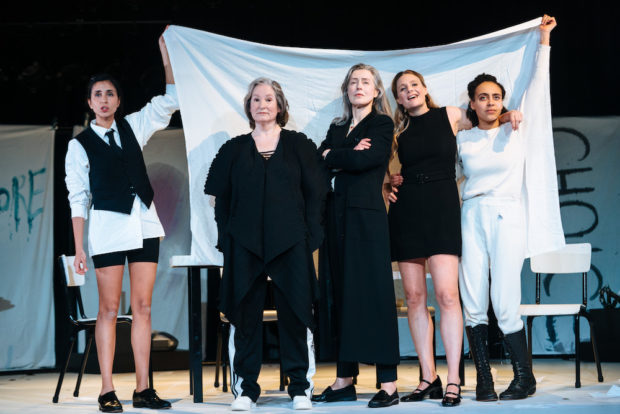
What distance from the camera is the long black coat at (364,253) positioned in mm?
3836

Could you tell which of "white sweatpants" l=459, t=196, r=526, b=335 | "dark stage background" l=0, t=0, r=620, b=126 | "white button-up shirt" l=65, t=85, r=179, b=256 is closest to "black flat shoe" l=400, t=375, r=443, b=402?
"white sweatpants" l=459, t=196, r=526, b=335

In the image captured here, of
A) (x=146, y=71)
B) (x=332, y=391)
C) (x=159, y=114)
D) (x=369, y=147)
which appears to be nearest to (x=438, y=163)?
(x=369, y=147)

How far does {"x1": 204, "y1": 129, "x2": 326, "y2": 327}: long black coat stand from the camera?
3.79 meters

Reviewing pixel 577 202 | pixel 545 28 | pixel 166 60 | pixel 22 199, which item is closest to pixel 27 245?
pixel 22 199

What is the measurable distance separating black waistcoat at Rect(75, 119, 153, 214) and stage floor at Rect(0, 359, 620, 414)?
3.67ft

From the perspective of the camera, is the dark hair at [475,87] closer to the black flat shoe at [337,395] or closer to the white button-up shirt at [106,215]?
the black flat shoe at [337,395]

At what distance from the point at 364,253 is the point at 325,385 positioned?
1.55 m

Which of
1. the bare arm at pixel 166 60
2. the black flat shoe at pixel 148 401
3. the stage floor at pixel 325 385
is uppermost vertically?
the bare arm at pixel 166 60

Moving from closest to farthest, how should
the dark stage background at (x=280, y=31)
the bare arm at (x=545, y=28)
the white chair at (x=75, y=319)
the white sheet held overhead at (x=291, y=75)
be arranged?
1. the bare arm at (x=545, y=28)
2. the white sheet held overhead at (x=291, y=75)
3. the white chair at (x=75, y=319)
4. the dark stage background at (x=280, y=31)

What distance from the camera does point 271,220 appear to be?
3.80 m

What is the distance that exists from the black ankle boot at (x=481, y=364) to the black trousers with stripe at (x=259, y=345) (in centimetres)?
89

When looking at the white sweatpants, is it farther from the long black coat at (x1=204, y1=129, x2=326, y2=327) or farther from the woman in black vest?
the woman in black vest

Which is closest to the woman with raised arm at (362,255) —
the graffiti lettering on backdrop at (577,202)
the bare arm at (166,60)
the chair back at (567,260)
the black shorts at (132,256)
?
the black shorts at (132,256)

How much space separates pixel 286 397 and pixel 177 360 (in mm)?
2383
